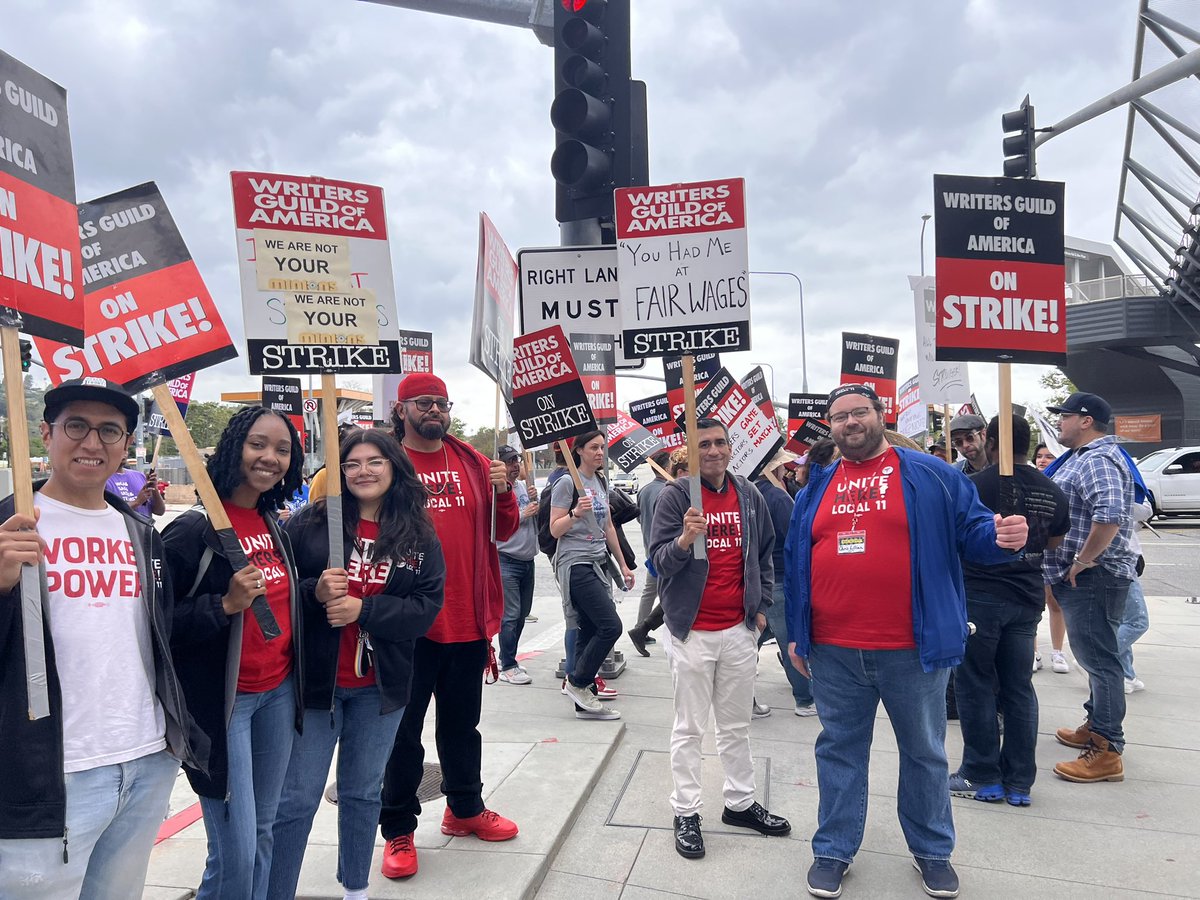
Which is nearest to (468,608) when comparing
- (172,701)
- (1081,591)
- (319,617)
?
(319,617)

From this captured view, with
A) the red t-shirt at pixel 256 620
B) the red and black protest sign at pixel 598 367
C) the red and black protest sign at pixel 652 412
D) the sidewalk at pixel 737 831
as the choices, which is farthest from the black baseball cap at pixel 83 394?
the red and black protest sign at pixel 652 412

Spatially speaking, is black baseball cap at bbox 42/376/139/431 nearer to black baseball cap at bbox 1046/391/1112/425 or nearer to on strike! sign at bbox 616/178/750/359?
on strike! sign at bbox 616/178/750/359

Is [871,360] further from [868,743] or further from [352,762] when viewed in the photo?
[352,762]

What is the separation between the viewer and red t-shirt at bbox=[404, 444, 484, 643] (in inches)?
149

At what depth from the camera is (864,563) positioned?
358 centimetres

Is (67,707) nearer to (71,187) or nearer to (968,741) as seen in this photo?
(71,187)

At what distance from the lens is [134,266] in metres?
2.96

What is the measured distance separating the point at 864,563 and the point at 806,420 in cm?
468

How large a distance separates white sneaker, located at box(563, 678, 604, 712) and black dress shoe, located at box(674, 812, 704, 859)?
2008 mm

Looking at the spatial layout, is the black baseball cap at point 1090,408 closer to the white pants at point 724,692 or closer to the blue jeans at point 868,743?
the blue jeans at point 868,743

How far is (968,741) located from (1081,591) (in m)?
1.18

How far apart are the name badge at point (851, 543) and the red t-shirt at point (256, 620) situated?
2.22 meters

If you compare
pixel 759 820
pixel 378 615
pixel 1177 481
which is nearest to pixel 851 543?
pixel 759 820

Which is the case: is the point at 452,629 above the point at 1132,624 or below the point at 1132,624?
above
